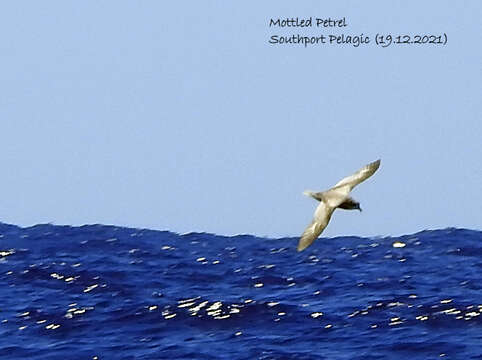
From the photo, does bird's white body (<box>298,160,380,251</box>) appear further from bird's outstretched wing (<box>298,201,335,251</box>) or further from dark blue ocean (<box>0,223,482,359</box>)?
dark blue ocean (<box>0,223,482,359</box>)

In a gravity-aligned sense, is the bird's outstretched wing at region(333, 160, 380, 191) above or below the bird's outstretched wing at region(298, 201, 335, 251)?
above

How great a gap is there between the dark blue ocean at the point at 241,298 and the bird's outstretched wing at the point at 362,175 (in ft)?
22.4

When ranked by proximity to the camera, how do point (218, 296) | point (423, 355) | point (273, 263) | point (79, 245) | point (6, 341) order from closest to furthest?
point (423, 355) → point (6, 341) → point (218, 296) → point (273, 263) → point (79, 245)

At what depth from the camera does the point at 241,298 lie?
3206cm

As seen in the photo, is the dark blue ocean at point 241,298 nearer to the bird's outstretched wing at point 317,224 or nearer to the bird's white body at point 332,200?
the bird's white body at point 332,200

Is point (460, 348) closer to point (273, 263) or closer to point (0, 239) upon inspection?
point (273, 263)

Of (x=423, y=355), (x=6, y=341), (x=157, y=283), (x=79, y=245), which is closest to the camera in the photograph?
(x=423, y=355)

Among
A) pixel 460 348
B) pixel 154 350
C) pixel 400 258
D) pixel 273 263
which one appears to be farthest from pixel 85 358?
pixel 400 258

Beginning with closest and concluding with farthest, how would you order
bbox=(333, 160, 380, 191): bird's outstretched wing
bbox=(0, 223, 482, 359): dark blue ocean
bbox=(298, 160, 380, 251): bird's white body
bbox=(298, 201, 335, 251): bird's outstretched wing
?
bbox=(298, 201, 335, 251): bird's outstretched wing → bbox=(298, 160, 380, 251): bird's white body → bbox=(333, 160, 380, 191): bird's outstretched wing → bbox=(0, 223, 482, 359): dark blue ocean

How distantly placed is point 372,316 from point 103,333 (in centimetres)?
782

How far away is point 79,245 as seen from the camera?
42.8 m

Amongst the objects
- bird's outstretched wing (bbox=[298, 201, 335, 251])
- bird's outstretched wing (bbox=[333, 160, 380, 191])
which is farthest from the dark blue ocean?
bird's outstretched wing (bbox=[298, 201, 335, 251])

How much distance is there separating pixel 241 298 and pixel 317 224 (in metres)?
→ 13.8

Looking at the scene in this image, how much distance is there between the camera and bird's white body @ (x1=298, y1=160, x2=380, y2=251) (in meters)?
18.5
